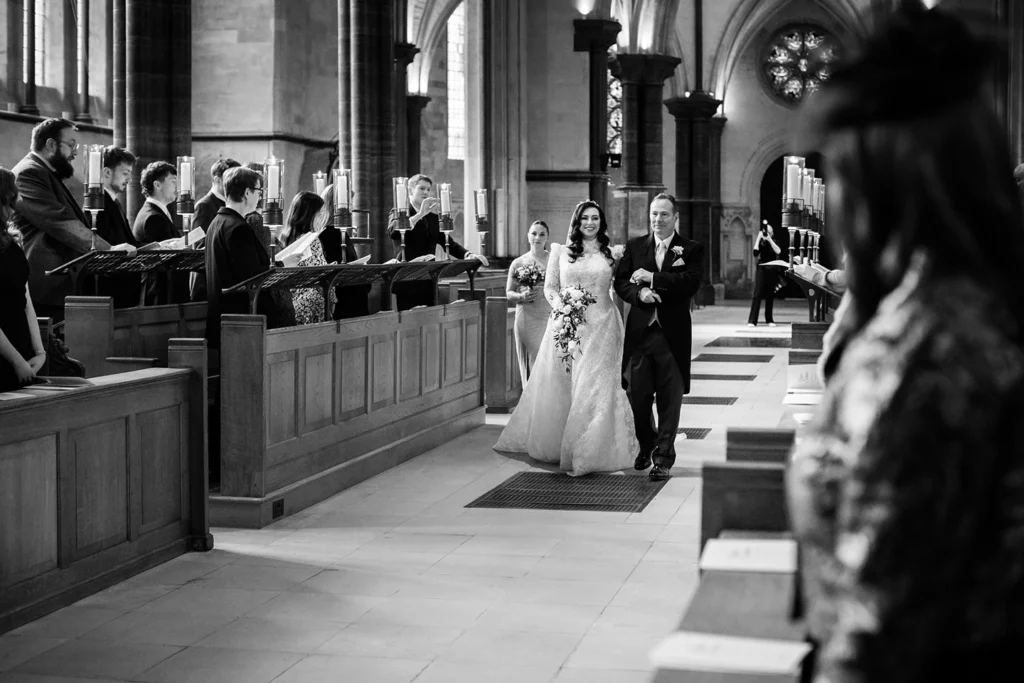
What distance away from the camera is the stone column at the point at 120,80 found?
1270cm

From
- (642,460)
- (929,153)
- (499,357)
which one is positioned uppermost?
(929,153)

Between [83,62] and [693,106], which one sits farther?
[693,106]

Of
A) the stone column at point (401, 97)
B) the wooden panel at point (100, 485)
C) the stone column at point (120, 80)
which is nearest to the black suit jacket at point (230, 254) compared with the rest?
the wooden panel at point (100, 485)

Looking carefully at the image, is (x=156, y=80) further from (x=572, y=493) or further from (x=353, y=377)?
(x=572, y=493)

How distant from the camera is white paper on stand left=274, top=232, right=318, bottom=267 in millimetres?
8820

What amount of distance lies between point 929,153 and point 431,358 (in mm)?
8708

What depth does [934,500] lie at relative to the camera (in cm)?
134

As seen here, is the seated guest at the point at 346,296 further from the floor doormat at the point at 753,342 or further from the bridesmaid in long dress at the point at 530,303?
the floor doormat at the point at 753,342

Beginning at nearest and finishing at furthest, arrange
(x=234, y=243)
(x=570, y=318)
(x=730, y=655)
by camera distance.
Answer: (x=730, y=655) → (x=234, y=243) → (x=570, y=318)

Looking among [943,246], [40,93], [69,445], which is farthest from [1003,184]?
[40,93]

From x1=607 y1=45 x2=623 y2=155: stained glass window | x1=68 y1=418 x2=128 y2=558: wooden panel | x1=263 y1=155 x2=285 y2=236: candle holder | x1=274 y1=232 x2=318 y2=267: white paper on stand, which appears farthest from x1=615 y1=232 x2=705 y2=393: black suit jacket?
x1=607 y1=45 x2=623 y2=155: stained glass window

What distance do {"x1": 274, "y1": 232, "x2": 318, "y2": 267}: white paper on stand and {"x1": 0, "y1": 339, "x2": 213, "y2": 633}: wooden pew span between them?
7.52 feet

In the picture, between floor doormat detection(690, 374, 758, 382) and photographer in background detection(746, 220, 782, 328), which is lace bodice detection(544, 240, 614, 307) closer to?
floor doormat detection(690, 374, 758, 382)

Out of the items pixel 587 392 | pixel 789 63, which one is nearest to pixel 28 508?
pixel 587 392
